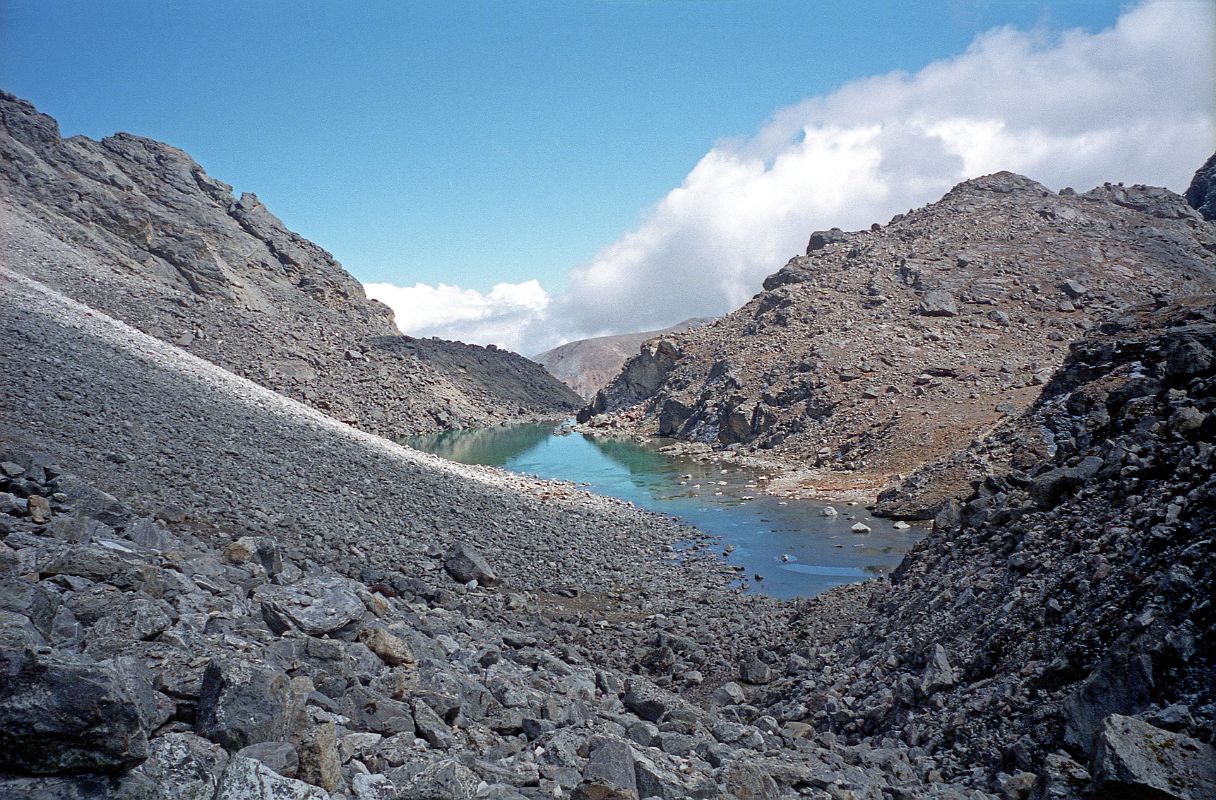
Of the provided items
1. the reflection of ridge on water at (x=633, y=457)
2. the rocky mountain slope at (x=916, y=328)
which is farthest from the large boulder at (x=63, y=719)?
the reflection of ridge on water at (x=633, y=457)

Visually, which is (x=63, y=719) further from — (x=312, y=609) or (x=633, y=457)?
(x=633, y=457)

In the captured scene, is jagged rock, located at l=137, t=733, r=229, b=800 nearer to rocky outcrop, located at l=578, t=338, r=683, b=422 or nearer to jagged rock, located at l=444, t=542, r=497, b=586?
jagged rock, located at l=444, t=542, r=497, b=586

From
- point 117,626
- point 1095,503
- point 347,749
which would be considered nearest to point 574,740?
point 347,749

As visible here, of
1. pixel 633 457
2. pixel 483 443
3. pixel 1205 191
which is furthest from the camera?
pixel 1205 191

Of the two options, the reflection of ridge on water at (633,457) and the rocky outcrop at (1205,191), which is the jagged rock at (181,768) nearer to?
the reflection of ridge on water at (633,457)

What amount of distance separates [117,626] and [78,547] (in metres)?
1.47

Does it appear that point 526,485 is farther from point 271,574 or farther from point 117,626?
point 117,626

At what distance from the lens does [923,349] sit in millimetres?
40094

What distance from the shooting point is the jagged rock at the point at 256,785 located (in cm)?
328

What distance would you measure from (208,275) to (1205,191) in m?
87.5

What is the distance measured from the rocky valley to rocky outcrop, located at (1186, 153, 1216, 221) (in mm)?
54269

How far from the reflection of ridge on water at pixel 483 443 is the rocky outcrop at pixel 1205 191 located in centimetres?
6233

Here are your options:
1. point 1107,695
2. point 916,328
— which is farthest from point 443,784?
point 916,328

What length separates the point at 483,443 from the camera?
53.0m
